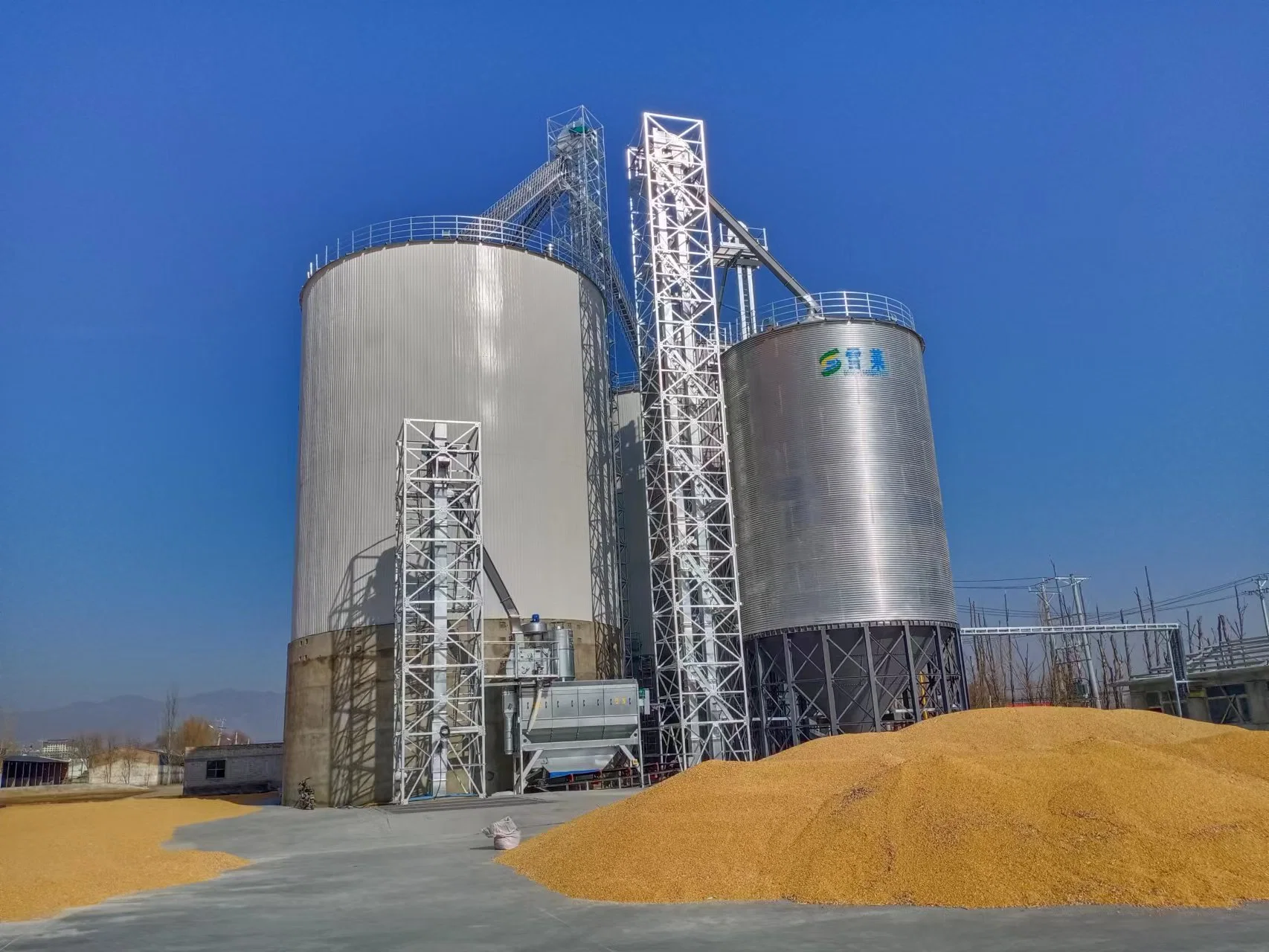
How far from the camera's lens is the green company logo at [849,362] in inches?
1501

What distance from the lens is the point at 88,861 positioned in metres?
18.1

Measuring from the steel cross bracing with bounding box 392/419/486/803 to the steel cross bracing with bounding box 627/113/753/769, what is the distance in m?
7.57

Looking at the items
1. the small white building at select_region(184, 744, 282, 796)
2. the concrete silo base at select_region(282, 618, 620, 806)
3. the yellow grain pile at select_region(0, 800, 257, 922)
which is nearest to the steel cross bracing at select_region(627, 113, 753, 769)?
the concrete silo base at select_region(282, 618, 620, 806)

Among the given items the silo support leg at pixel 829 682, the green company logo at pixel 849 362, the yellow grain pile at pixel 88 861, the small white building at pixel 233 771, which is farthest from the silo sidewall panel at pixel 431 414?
the small white building at pixel 233 771

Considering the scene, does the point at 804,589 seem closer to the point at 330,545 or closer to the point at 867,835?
the point at 330,545

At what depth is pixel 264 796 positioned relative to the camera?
44344 mm

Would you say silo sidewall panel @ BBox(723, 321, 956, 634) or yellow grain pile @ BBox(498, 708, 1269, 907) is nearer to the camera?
yellow grain pile @ BBox(498, 708, 1269, 907)

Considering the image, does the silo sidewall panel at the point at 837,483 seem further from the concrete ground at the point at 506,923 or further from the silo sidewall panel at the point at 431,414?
the concrete ground at the point at 506,923

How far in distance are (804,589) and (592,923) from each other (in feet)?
85.7

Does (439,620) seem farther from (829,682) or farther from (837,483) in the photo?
(837,483)

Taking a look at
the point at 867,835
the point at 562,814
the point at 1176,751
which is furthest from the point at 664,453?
the point at 867,835

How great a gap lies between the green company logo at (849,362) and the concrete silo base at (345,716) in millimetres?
16386

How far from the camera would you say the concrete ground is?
974 cm

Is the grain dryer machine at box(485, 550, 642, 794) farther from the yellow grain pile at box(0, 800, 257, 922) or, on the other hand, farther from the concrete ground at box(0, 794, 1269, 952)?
the concrete ground at box(0, 794, 1269, 952)
